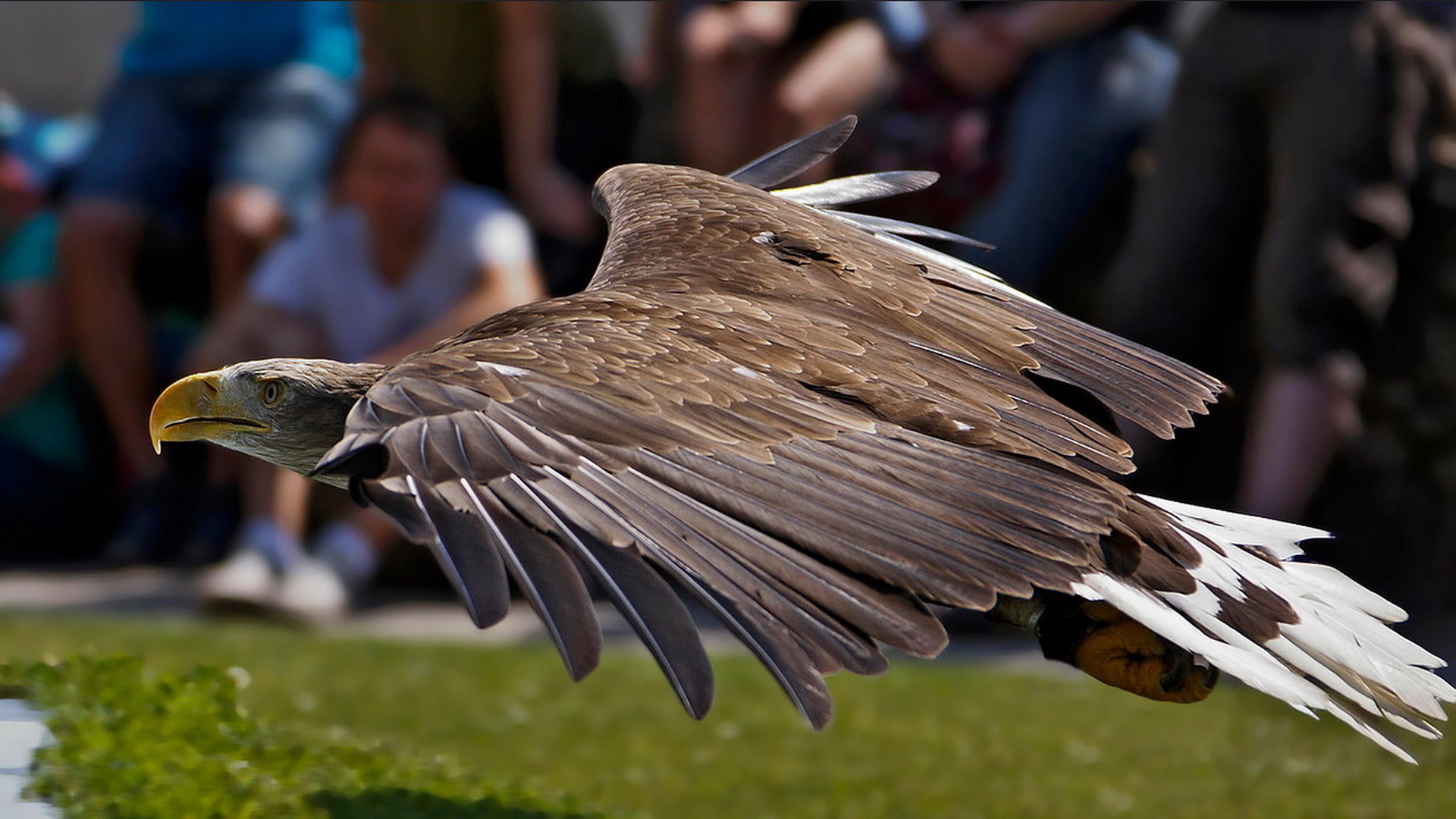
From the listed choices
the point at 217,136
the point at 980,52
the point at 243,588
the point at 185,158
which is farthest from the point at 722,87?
the point at 243,588

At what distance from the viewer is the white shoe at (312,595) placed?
771cm

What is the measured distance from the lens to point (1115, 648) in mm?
3660

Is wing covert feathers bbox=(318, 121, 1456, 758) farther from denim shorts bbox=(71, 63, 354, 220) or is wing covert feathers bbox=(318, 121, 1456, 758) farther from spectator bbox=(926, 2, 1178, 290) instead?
denim shorts bbox=(71, 63, 354, 220)

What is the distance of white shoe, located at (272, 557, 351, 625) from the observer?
771 centimetres

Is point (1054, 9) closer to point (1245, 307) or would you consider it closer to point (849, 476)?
point (1245, 307)

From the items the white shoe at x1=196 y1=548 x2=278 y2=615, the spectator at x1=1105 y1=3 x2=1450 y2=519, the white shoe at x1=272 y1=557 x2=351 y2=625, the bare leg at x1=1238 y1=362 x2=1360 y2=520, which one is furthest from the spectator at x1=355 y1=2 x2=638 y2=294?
the bare leg at x1=1238 y1=362 x2=1360 y2=520

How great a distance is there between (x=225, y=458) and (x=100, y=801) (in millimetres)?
4711

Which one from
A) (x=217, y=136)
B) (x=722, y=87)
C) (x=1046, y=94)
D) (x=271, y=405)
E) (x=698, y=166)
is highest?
(x=1046, y=94)

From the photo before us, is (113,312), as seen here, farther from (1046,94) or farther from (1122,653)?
(1122,653)

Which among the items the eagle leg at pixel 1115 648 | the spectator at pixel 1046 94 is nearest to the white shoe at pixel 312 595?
the spectator at pixel 1046 94

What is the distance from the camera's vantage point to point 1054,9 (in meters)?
7.43

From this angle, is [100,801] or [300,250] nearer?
[100,801]

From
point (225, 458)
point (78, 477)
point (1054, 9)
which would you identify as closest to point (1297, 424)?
point (1054, 9)

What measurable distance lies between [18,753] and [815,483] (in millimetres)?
1967
